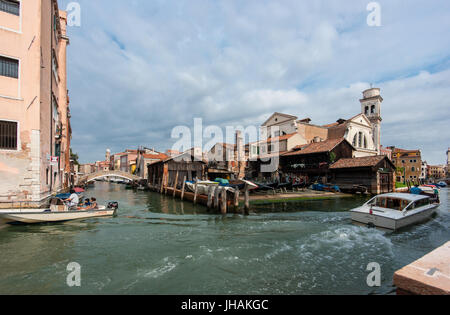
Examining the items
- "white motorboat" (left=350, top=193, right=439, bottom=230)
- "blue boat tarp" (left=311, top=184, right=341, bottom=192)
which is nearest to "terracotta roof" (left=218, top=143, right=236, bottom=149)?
"blue boat tarp" (left=311, top=184, right=341, bottom=192)

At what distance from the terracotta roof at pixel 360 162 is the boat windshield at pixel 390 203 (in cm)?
1485

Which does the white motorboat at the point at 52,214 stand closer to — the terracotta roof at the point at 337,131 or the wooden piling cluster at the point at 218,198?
the wooden piling cluster at the point at 218,198

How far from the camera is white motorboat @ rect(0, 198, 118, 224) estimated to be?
9.62 metres

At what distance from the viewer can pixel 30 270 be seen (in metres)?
5.85

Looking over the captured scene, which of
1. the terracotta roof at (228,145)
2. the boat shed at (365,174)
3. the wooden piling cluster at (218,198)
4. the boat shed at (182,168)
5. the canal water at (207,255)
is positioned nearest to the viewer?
the canal water at (207,255)

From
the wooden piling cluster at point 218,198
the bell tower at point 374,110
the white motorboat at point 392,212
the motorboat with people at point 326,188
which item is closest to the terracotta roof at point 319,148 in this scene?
the motorboat with people at point 326,188

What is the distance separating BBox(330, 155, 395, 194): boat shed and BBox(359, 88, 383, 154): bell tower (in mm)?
19713

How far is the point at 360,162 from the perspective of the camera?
85.3ft

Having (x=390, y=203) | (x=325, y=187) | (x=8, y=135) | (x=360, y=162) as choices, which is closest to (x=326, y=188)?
(x=325, y=187)

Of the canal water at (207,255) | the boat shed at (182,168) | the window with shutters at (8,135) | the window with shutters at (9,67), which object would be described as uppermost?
the window with shutters at (9,67)

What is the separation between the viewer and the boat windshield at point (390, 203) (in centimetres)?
1094

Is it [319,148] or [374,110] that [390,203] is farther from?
[374,110]

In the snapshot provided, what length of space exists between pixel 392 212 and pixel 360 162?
1762cm
